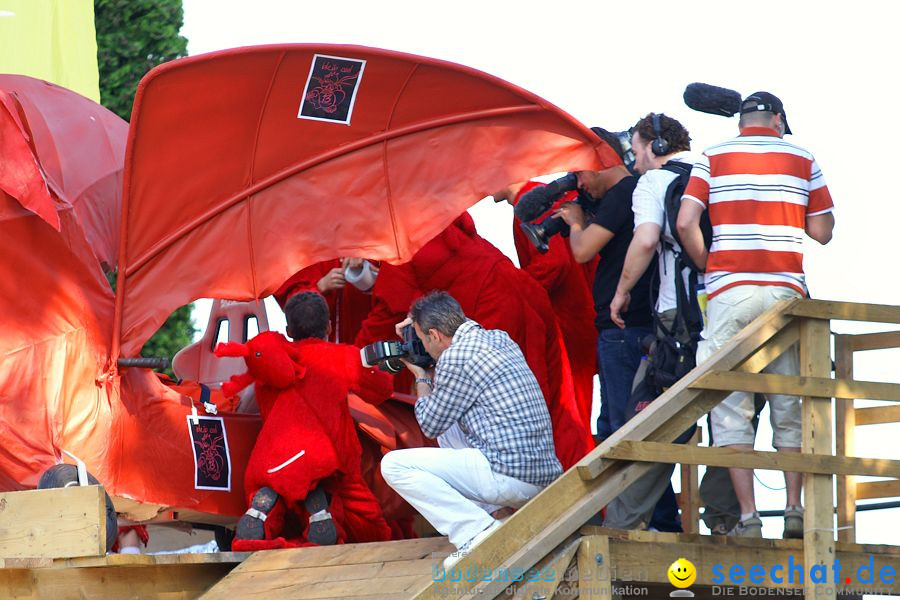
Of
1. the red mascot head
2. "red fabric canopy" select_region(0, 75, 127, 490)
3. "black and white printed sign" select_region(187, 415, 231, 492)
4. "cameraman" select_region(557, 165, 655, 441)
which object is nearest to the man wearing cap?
"cameraman" select_region(557, 165, 655, 441)

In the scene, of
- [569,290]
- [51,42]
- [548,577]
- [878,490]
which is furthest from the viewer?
[51,42]

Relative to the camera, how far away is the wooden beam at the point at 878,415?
693cm

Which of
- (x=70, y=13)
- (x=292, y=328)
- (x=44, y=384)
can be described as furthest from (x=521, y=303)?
(x=70, y=13)

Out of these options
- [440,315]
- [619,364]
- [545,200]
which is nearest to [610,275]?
[619,364]

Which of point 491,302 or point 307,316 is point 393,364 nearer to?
point 307,316

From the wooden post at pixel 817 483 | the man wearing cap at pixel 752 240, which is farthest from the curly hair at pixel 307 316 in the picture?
the wooden post at pixel 817 483

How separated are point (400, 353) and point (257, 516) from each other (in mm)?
1141

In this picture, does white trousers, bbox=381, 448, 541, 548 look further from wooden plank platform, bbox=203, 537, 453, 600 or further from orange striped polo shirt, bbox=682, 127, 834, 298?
orange striped polo shirt, bbox=682, 127, 834, 298

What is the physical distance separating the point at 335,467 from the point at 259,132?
186 cm

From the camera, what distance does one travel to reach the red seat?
9.25 metres

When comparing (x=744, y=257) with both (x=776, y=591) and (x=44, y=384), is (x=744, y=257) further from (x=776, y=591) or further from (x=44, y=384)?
(x=44, y=384)

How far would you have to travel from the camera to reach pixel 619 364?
23.8ft

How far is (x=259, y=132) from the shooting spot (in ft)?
26.5

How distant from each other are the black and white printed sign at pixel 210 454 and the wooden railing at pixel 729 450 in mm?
2483
